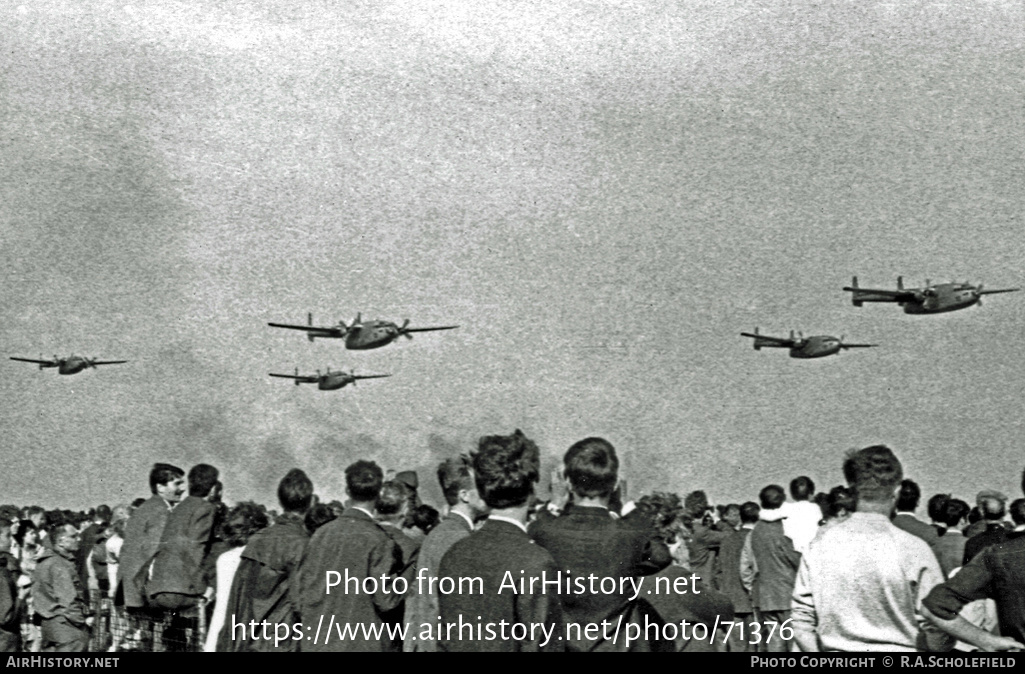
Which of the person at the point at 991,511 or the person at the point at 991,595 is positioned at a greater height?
the person at the point at 991,511

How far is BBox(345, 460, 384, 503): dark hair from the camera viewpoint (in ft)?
22.6

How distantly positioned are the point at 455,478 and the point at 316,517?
99cm

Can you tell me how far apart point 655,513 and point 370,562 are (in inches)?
131

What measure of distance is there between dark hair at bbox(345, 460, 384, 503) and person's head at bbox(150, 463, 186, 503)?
8.73 ft

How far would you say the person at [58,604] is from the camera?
9.99 m

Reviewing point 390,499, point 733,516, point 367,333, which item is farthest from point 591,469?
point 367,333

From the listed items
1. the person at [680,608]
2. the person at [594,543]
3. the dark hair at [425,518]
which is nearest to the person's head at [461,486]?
the dark hair at [425,518]

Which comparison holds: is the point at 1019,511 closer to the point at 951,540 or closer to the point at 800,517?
the point at 951,540

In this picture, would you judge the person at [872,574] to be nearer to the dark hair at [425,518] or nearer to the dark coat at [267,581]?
the dark coat at [267,581]

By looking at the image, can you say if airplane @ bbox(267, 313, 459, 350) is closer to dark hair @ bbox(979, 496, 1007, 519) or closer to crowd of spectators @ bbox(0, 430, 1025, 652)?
crowd of spectators @ bbox(0, 430, 1025, 652)

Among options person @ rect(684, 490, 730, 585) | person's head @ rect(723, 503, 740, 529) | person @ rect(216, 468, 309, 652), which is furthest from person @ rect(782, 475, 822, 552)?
person @ rect(216, 468, 309, 652)

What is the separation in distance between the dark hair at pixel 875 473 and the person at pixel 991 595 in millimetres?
500

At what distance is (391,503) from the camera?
770 centimetres

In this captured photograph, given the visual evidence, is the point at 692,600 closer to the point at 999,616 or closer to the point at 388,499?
the point at 999,616
